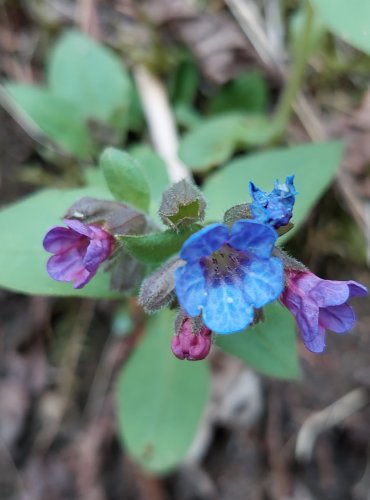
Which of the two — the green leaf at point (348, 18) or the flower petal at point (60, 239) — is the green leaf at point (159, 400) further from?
the green leaf at point (348, 18)

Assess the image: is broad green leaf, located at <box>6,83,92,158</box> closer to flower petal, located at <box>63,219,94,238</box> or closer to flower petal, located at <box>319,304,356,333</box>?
flower petal, located at <box>63,219,94,238</box>

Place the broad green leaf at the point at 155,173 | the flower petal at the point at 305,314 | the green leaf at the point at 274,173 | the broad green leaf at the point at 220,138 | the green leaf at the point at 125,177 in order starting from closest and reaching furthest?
1. the flower petal at the point at 305,314
2. the green leaf at the point at 125,177
3. the green leaf at the point at 274,173
4. the broad green leaf at the point at 155,173
5. the broad green leaf at the point at 220,138

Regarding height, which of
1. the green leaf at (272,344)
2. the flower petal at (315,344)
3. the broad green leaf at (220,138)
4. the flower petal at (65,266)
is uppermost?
the flower petal at (65,266)

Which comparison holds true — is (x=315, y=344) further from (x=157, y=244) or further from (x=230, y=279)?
(x=157, y=244)

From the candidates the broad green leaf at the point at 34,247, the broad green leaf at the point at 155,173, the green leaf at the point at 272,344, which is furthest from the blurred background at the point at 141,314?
the green leaf at the point at 272,344

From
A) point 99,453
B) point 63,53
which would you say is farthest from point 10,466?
point 63,53

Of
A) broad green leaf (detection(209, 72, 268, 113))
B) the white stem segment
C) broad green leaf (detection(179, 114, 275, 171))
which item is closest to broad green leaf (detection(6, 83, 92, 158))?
the white stem segment
